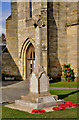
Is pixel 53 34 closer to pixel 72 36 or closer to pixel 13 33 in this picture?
pixel 72 36

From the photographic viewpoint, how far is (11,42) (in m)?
19.4

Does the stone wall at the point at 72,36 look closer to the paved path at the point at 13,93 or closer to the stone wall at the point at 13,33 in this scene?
the paved path at the point at 13,93

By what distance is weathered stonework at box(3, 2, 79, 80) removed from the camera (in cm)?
1617

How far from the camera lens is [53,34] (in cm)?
1666

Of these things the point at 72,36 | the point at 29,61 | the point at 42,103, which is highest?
the point at 72,36

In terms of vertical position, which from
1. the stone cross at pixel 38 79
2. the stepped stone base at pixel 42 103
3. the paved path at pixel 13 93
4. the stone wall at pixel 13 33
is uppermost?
the stone wall at pixel 13 33

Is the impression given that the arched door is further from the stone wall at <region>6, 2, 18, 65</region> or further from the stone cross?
the stone cross

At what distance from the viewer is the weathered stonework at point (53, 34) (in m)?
16.2

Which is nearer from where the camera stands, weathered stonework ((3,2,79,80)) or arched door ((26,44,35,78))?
weathered stonework ((3,2,79,80))

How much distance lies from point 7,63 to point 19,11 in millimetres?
5311

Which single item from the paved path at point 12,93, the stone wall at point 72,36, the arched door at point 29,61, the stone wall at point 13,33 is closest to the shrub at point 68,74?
the stone wall at point 72,36

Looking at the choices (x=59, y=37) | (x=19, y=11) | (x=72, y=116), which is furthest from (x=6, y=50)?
(x=72, y=116)

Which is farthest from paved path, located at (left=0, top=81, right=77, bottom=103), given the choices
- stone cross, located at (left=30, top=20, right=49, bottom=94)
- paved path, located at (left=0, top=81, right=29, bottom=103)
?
stone cross, located at (left=30, top=20, right=49, bottom=94)

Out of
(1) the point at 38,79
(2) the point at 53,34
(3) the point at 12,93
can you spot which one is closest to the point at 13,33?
(2) the point at 53,34
